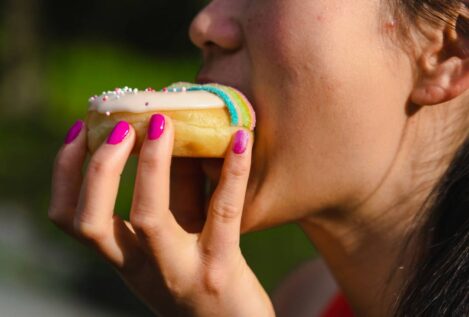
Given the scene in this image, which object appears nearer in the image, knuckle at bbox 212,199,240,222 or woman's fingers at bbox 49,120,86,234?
knuckle at bbox 212,199,240,222

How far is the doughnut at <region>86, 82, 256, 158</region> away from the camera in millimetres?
2367

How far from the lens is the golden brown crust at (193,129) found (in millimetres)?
2369

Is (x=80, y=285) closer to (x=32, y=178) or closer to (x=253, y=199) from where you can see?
(x=32, y=178)

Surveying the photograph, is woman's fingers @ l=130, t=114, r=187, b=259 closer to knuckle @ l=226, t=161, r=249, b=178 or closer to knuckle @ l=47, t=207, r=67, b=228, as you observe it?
knuckle @ l=226, t=161, r=249, b=178

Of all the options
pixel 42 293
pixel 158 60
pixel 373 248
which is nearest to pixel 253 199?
pixel 373 248

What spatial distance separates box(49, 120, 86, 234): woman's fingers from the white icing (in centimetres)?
13

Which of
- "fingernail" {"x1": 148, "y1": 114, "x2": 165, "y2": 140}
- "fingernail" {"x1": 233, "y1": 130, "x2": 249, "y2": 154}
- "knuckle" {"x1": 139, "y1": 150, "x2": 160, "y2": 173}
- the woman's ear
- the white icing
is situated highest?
the woman's ear

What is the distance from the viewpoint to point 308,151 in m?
2.43

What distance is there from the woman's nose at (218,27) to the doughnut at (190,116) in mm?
157

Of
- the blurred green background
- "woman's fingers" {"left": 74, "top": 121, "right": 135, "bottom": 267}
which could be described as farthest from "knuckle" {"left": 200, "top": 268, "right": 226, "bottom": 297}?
the blurred green background

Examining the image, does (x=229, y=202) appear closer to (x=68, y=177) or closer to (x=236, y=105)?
(x=236, y=105)

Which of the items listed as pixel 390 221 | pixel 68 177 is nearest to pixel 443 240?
pixel 390 221

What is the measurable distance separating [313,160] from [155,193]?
47cm

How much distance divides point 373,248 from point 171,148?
29.7 inches
